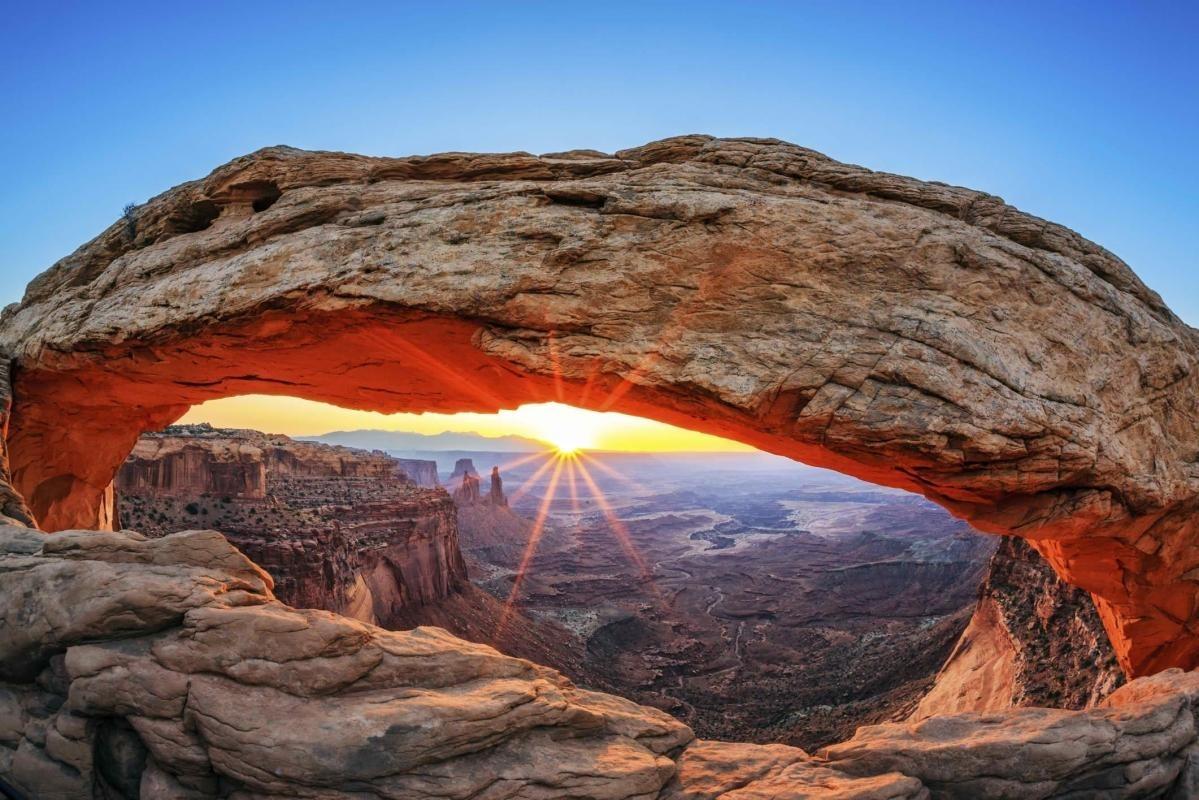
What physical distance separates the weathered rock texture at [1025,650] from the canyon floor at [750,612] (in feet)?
7.10

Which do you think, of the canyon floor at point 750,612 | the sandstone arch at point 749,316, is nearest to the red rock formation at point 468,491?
the canyon floor at point 750,612

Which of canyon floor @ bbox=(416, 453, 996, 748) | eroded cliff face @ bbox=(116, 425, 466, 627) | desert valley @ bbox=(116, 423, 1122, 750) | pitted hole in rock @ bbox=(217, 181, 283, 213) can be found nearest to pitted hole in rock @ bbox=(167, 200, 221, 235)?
pitted hole in rock @ bbox=(217, 181, 283, 213)

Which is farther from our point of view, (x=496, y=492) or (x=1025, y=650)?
(x=496, y=492)

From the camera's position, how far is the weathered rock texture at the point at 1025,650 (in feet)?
45.3

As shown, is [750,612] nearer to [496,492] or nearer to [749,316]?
[749,316]

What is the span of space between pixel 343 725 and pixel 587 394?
217 inches

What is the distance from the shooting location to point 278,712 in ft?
18.9

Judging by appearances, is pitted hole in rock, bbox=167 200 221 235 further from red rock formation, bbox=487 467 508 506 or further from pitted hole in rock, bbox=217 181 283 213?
red rock formation, bbox=487 467 508 506

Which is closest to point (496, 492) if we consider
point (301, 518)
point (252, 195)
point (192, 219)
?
point (301, 518)

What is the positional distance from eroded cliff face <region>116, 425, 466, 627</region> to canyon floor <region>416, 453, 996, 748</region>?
36.8 ft

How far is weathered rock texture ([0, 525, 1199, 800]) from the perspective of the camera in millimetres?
5707

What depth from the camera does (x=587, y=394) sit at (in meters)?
9.51

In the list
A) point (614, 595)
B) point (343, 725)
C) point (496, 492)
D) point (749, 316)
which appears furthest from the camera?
point (496, 492)

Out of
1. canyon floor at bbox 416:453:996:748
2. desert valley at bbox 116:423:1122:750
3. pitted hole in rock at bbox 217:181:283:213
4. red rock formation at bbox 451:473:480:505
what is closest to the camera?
pitted hole in rock at bbox 217:181:283:213
